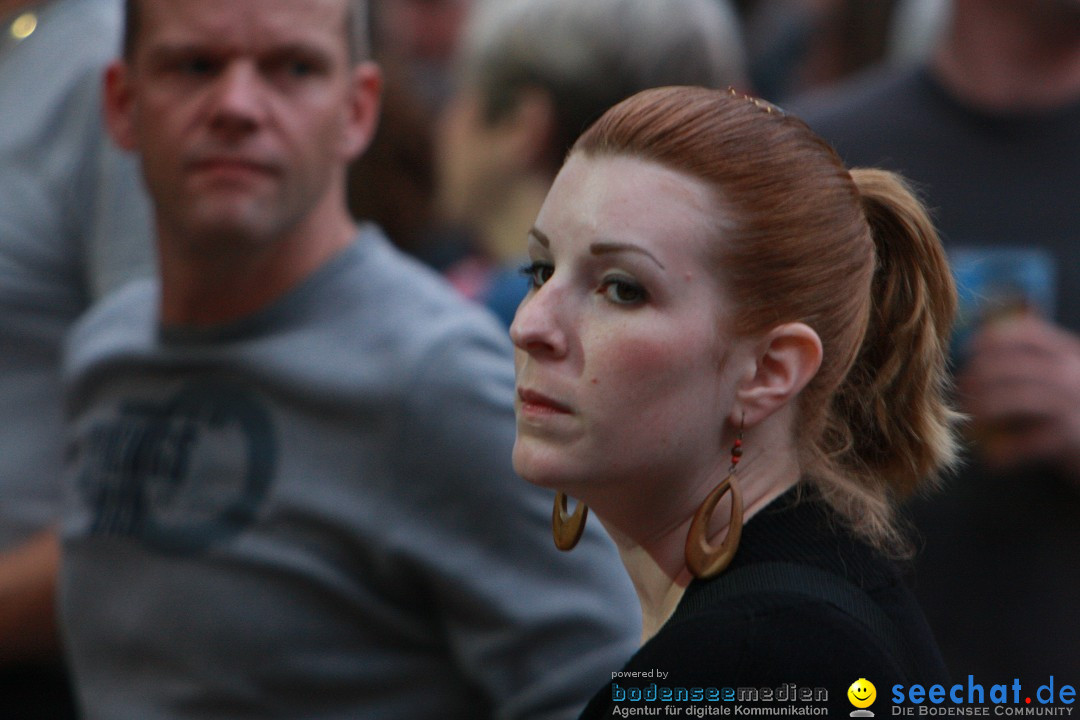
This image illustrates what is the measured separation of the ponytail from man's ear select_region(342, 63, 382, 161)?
125 cm

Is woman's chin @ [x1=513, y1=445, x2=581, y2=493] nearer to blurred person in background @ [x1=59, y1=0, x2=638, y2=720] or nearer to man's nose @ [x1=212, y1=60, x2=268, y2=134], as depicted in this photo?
blurred person in background @ [x1=59, y1=0, x2=638, y2=720]

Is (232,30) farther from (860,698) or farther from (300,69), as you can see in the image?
(860,698)

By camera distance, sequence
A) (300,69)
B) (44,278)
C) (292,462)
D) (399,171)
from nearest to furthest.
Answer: (292,462) < (300,69) < (44,278) < (399,171)

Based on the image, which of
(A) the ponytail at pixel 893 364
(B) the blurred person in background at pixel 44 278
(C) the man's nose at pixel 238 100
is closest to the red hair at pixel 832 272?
(A) the ponytail at pixel 893 364

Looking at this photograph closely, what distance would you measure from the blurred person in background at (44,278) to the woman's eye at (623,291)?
168 centimetres

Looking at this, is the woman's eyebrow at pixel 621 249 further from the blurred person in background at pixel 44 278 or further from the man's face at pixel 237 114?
the blurred person in background at pixel 44 278

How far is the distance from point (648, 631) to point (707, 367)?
31cm

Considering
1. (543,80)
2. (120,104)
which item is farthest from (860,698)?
(543,80)

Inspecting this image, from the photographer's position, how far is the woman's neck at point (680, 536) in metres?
1.51

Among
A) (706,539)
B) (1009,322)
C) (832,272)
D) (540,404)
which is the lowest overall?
(706,539)

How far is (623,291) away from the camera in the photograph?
4.78 feet

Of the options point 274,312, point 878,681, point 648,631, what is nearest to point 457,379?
point 274,312

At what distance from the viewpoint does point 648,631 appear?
5.20 feet

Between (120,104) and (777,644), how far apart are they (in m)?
1.76
